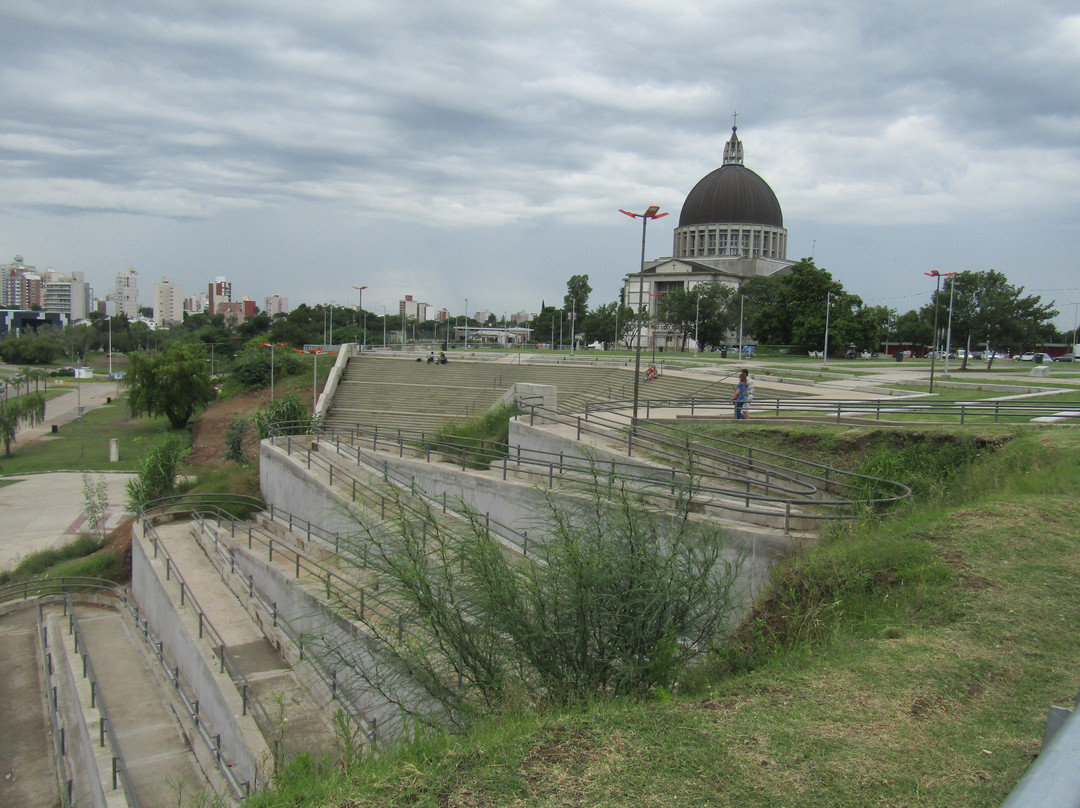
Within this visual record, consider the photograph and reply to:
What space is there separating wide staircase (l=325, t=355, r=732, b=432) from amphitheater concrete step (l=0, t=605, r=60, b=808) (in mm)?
11844

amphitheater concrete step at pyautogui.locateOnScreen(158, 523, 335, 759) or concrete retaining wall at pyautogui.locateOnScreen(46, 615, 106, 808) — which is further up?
amphitheater concrete step at pyautogui.locateOnScreen(158, 523, 335, 759)

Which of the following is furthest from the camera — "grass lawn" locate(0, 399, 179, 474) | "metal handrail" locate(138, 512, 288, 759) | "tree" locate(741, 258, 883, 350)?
"tree" locate(741, 258, 883, 350)

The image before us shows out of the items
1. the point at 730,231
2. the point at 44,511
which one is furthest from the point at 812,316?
the point at 730,231

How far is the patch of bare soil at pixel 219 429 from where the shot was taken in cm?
3512

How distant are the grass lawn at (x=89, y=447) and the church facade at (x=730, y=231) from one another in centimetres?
6771

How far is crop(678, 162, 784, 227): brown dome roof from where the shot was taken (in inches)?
4328

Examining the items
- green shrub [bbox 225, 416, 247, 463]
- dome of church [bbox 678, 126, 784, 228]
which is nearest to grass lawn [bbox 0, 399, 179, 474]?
green shrub [bbox 225, 416, 247, 463]

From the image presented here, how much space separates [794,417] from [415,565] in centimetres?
1477

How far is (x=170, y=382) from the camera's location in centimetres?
4941

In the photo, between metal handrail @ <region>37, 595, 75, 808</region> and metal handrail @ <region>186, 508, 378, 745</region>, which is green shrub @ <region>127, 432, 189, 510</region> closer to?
metal handrail @ <region>186, 508, 378, 745</region>

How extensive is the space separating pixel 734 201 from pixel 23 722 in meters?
109

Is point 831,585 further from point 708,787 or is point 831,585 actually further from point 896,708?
point 708,787

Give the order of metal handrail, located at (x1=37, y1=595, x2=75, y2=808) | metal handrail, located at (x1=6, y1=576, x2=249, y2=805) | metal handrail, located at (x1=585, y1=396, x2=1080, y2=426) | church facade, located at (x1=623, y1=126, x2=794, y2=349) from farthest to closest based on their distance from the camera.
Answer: church facade, located at (x1=623, y1=126, x2=794, y2=349) → metal handrail, located at (x1=6, y1=576, x2=249, y2=805) → metal handrail, located at (x1=585, y1=396, x2=1080, y2=426) → metal handrail, located at (x1=37, y1=595, x2=75, y2=808)

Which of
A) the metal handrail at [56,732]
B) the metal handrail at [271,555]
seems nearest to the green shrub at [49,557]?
the metal handrail at [56,732]
